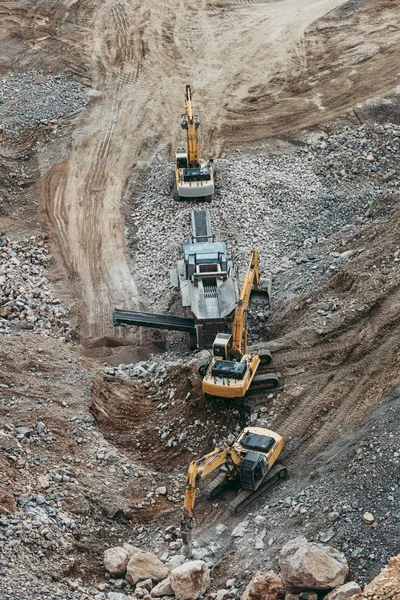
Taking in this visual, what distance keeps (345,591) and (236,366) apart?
6.48 metres

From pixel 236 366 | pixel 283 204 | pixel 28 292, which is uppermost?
pixel 236 366

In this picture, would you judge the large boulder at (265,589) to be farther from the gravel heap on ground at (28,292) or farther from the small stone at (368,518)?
the gravel heap on ground at (28,292)

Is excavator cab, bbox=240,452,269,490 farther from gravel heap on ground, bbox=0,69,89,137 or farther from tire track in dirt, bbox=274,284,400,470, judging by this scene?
gravel heap on ground, bbox=0,69,89,137

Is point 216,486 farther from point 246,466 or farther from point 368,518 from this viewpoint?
point 368,518

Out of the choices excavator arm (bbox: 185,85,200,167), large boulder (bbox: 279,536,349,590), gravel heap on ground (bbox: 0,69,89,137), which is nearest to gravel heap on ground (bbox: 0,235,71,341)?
excavator arm (bbox: 185,85,200,167)

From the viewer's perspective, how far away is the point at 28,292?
1042 inches

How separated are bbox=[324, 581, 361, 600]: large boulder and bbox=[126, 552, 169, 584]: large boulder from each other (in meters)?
3.25

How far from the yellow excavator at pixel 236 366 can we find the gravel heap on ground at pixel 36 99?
1616 cm

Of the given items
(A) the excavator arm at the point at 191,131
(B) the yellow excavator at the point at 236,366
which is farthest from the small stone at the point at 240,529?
(A) the excavator arm at the point at 191,131

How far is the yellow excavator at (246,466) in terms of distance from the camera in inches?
698

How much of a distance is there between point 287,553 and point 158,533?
10.7 ft

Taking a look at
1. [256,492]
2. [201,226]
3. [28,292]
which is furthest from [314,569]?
[28,292]

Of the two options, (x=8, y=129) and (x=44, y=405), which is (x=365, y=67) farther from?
(x=44, y=405)

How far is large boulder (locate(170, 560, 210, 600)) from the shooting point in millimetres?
15781
